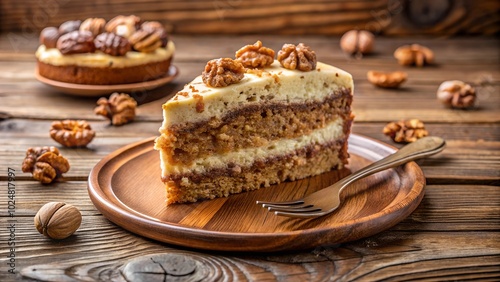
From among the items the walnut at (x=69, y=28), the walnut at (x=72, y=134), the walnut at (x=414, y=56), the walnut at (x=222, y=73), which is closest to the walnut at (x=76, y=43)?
the walnut at (x=69, y=28)

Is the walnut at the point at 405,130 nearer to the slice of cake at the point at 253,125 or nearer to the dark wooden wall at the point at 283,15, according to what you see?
the slice of cake at the point at 253,125

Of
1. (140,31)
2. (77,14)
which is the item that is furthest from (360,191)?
(77,14)

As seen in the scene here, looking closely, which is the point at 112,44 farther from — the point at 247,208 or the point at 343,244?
the point at 343,244

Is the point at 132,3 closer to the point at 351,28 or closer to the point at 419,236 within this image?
the point at 351,28

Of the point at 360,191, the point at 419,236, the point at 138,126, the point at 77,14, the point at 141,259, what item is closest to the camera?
the point at 141,259

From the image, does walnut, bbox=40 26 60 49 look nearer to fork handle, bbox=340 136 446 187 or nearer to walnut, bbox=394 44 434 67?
fork handle, bbox=340 136 446 187

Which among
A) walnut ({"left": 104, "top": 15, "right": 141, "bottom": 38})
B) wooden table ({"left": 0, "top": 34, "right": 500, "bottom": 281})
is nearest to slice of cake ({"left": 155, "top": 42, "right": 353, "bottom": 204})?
wooden table ({"left": 0, "top": 34, "right": 500, "bottom": 281})
